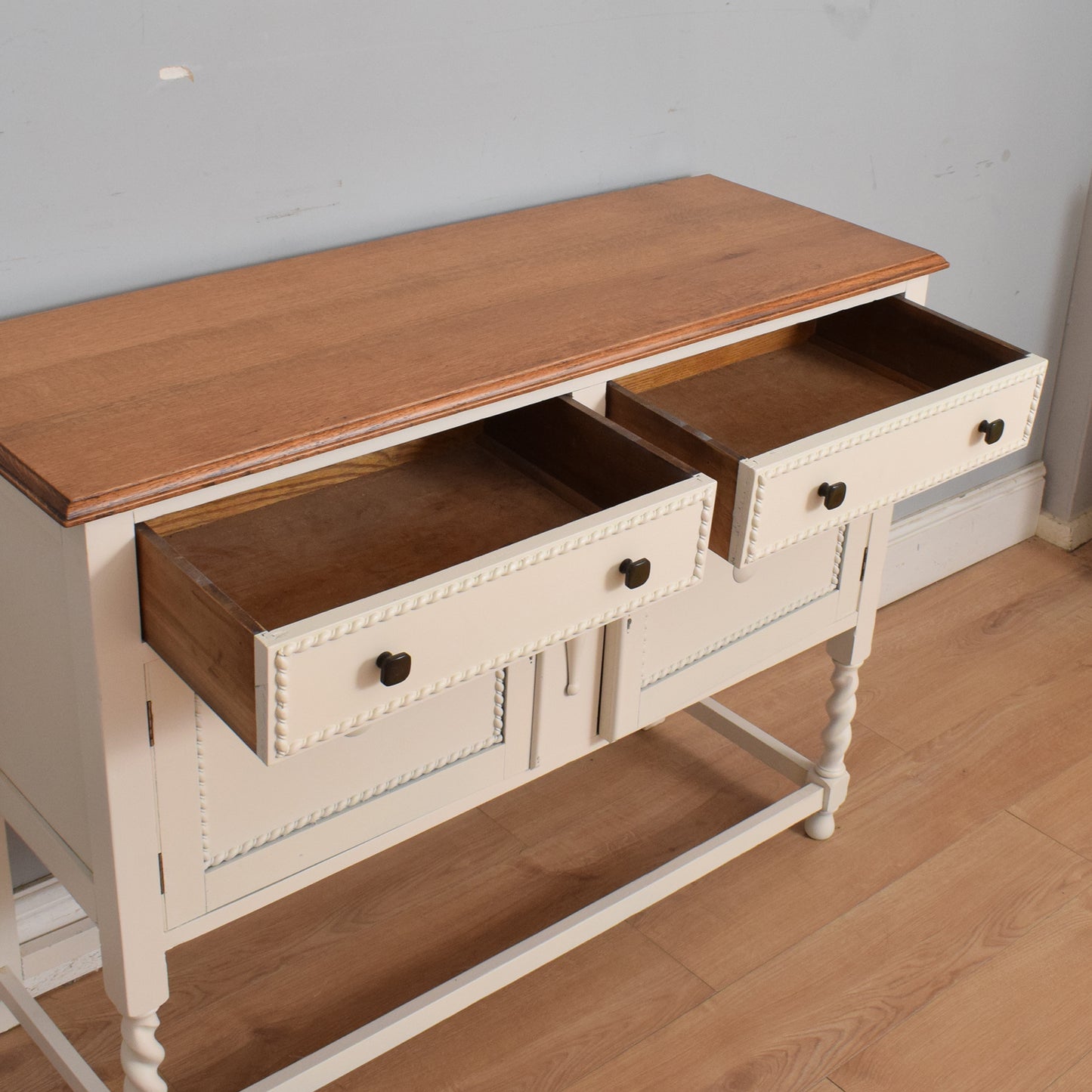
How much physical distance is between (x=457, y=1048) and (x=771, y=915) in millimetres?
480

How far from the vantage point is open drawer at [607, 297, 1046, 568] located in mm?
1327

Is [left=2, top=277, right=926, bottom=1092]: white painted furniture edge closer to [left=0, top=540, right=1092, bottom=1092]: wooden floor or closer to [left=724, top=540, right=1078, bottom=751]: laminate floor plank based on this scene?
[left=0, top=540, right=1092, bottom=1092]: wooden floor

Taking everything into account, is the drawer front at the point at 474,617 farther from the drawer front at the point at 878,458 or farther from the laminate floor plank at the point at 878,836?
the laminate floor plank at the point at 878,836

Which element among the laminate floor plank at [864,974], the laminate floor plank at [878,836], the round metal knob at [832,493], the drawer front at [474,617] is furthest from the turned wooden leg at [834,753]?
the drawer front at [474,617]

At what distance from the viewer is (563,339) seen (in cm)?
134

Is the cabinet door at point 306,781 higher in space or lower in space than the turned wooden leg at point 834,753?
higher

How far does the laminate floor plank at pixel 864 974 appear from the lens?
1.66 meters

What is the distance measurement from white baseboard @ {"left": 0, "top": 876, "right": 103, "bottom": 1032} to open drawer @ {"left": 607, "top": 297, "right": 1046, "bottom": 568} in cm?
95

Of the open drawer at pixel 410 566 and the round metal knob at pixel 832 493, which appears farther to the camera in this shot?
the round metal knob at pixel 832 493

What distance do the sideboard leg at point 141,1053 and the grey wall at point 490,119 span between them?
719mm

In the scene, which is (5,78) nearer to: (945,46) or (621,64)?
(621,64)

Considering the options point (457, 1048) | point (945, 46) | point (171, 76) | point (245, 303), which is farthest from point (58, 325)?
point (945, 46)

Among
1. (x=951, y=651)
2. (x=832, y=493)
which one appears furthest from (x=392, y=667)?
(x=951, y=651)

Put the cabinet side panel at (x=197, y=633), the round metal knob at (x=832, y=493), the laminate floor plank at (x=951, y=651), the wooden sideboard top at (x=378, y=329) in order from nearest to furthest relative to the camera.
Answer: the cabinet side panel at (x=197, y=633), the wooden sideboard top at (x=378, y=329), the round metal knob at (x=832, y=493), the laminate floor plank at (x=951, y=651)
